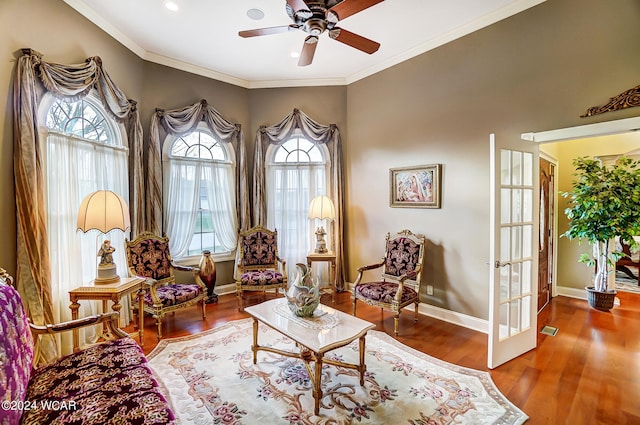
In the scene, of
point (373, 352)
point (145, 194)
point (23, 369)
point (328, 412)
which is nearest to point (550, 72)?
point (373, 352)

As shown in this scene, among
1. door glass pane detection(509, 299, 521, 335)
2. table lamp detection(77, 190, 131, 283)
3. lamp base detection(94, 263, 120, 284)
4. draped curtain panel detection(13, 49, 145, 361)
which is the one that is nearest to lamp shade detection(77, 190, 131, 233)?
table lamp detection(77, 190, 131, 283)

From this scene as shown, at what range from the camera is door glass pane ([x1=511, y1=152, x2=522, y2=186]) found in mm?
2746

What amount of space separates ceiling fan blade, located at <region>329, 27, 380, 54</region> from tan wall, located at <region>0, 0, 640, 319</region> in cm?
138

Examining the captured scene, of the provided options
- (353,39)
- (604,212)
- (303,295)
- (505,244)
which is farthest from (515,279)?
(353,39)

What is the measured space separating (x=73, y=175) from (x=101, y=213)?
683 millimetres

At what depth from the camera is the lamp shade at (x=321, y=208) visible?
4449 mm

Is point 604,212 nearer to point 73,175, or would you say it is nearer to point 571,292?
point 571,292

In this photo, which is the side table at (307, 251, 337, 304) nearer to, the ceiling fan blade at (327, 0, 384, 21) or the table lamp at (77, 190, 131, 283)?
the table lamp at (77, 190, 131, 283)

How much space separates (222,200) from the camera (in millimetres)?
4641

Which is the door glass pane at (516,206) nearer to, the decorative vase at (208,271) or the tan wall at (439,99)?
the tan wall at (439,99)

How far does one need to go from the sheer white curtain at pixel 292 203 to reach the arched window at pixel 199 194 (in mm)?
638

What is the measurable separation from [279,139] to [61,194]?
2.91 m

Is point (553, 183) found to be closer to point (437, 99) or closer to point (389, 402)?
point (437, 99)

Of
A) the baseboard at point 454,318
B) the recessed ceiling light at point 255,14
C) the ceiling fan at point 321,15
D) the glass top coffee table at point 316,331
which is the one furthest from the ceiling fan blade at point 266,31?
the baseboard at point 454,318
